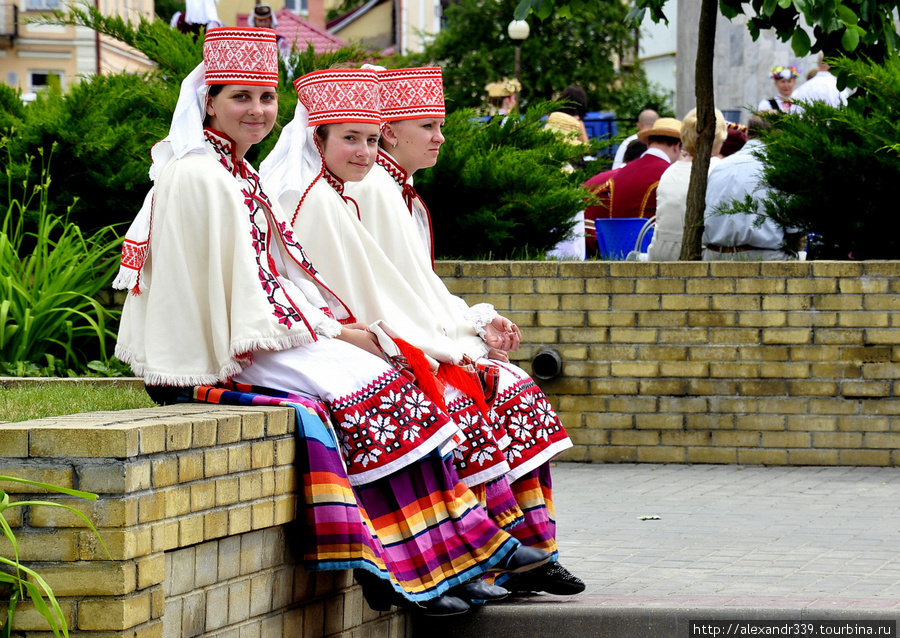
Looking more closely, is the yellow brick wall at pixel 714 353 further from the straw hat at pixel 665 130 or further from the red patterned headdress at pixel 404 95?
the red patterned headdress at pixel 404 95

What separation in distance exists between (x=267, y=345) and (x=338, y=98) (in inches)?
49.7

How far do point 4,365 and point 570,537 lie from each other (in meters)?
3.40

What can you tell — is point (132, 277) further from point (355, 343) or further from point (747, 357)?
point (747, 357)

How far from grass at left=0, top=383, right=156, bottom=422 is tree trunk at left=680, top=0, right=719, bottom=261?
4.14m

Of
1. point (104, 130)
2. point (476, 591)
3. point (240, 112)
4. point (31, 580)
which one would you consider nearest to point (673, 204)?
point (104, 130)

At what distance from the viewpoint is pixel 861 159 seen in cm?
881

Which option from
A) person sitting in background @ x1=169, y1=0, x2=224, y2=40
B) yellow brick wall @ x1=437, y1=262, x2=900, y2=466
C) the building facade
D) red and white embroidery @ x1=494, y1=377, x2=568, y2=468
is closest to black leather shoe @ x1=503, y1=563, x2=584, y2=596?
red and white embroidery @ x1=494, y1=377, x2=568, y2=468

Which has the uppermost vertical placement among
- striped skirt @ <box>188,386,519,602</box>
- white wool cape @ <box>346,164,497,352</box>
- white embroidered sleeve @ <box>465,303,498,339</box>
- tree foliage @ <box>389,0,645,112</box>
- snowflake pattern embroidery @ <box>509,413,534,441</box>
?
tree foliage @ <box>389,0,645,112</box>

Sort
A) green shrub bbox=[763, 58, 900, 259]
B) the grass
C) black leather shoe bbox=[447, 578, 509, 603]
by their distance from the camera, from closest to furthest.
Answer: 1. black leather shoe bbox=[447, 578, 509, 603]
2. the grass
3. green shrub bbox=[763, 58, 900, 259]

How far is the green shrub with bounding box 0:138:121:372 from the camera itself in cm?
796

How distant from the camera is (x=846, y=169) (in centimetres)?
888

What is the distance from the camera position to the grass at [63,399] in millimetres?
5168

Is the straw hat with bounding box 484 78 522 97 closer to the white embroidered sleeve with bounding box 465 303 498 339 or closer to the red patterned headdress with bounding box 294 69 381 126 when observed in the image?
the white embroidered sleeve with bounding box 465 303 498 339

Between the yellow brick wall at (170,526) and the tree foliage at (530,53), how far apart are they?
36.3m
